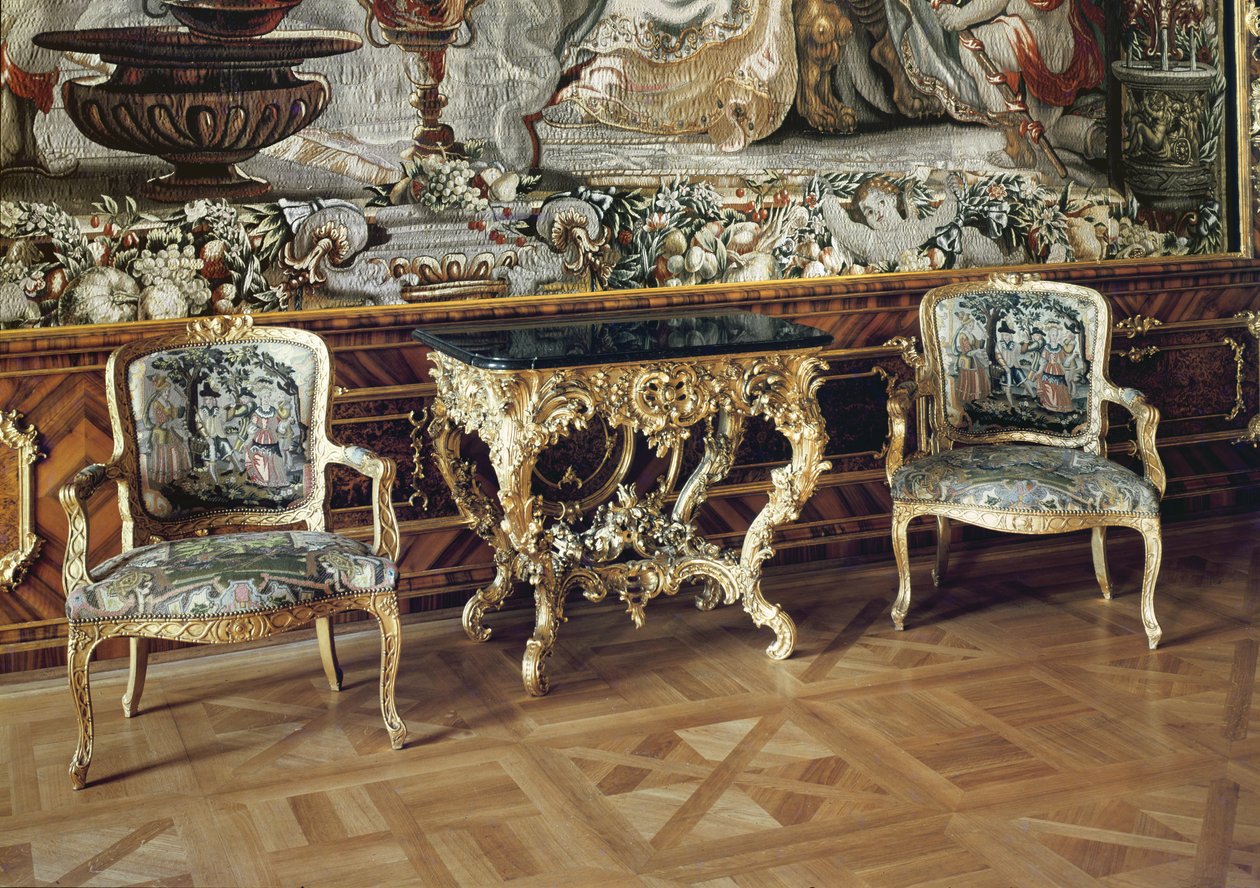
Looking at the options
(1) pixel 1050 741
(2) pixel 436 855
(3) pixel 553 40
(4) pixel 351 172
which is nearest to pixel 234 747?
(2) pixel 436 855

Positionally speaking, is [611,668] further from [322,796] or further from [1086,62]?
[1086,62]

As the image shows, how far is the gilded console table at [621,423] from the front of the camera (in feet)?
12.3

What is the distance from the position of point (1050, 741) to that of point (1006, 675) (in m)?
0.50

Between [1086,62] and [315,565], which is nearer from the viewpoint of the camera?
[315,565]

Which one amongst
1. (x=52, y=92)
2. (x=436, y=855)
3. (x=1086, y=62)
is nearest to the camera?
(x=436, y=855)

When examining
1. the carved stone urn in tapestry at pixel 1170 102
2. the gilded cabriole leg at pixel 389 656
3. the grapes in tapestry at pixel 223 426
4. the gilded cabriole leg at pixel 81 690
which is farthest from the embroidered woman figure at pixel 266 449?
the carved stone urn in tapestry at pixel 1170 102

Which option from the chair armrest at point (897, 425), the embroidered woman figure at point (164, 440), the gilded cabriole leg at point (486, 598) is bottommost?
the gilded cabriole leg at point (486, 598)

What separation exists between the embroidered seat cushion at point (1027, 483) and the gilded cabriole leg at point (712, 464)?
56 centimetres

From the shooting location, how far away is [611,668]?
409 centimetres

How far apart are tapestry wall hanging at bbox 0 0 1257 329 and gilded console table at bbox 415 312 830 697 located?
19.9 inches

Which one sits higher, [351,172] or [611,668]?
[351,172]

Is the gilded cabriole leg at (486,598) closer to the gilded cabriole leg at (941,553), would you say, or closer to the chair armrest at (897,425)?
the chair armrest at (897,425)

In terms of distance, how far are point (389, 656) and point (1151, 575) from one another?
2.42m

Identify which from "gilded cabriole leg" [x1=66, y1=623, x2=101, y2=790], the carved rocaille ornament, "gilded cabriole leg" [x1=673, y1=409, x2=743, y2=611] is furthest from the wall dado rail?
"gilded cabriole leg" [x1=66, y1=623, x2=101, y2=790]
